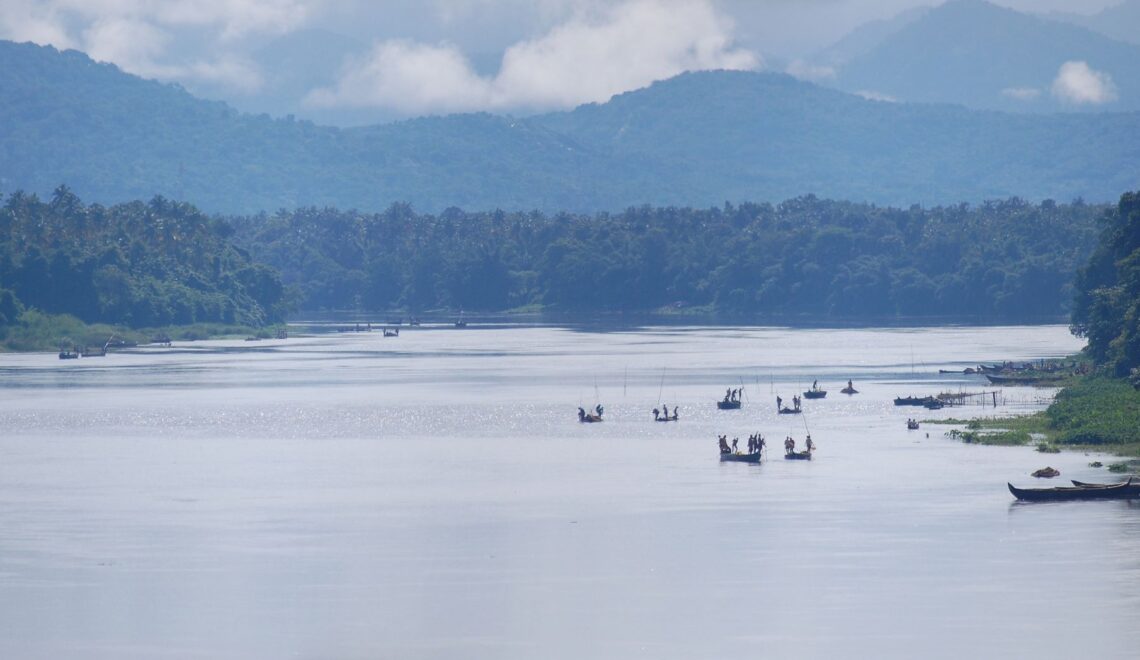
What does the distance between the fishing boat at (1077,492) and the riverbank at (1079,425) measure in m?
6.99

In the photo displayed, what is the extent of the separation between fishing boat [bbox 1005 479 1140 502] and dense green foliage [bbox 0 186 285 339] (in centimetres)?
9615

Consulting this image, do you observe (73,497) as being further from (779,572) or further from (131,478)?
(779,572)

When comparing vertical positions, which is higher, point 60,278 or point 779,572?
point 60,278

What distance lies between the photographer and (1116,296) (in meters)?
87.1

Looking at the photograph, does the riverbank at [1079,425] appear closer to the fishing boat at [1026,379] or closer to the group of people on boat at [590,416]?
the fishing boat at [1026,379]

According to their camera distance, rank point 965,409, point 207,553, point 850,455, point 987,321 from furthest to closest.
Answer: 1. point 987,321
2. point 965,409
3. point 850,455
4. point 207,553

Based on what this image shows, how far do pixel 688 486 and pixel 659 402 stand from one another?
31.0 meters

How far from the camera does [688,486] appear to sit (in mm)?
57594

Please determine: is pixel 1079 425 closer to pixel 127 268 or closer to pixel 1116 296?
pixel 1116 296

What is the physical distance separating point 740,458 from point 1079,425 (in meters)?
12.9

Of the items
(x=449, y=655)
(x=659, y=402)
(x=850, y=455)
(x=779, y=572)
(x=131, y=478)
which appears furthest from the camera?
(x=659, y=402)

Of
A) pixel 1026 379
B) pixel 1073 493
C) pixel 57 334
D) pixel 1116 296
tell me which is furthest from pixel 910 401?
pixel 57 334

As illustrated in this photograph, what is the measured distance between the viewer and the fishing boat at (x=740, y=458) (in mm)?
62906

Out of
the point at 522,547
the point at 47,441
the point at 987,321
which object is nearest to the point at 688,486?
the point at 522,547
